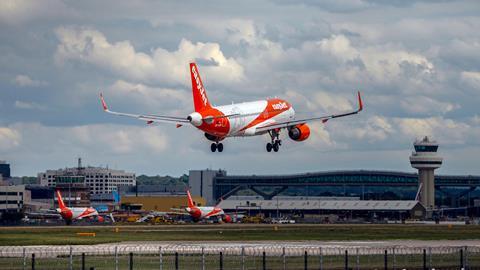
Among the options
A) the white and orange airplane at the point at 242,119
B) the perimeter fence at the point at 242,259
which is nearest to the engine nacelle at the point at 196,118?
the white and orange airplane at the point at 242,119

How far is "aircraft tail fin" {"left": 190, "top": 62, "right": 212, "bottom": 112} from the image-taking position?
393 ft

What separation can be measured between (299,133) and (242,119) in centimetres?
1005

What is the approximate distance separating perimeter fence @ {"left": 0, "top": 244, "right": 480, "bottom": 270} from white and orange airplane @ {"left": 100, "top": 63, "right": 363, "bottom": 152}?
78.7 feet

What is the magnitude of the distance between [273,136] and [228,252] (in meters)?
41.7

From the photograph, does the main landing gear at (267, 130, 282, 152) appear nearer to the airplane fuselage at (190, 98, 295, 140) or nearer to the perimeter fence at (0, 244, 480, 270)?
the airplane fuselage at (190, 98, 295, 140)

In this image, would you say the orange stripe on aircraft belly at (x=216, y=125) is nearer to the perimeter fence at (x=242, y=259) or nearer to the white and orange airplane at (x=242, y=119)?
the white and orange airplane at (x=242, y=119)

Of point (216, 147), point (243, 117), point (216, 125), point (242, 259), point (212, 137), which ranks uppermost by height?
point (243, 117)

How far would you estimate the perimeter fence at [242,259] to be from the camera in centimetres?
7338

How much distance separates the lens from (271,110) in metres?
131

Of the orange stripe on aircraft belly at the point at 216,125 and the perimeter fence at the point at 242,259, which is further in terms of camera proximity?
the orange stripe on aircraft belly at the point at 216,125

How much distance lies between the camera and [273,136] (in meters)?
130

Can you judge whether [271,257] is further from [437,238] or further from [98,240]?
[437,238]

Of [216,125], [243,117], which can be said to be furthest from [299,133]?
[216,125]

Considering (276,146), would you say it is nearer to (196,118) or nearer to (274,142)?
(274,142)
